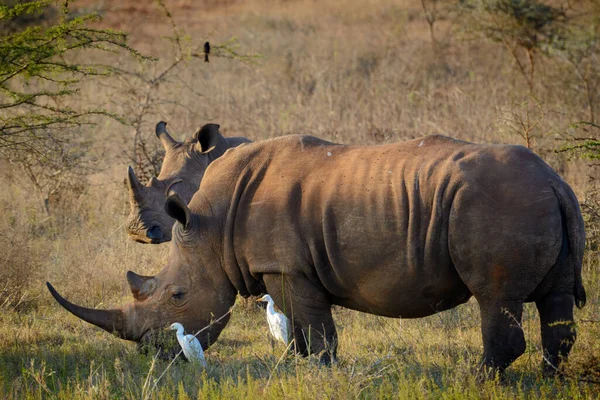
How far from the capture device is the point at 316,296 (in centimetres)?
555

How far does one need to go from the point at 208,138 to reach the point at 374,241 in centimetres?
323

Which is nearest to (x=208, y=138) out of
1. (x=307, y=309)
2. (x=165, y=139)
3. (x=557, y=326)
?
(x=165, y=139)

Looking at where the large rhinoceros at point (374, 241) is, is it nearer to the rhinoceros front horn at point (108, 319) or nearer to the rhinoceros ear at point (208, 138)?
the rhinoceros front horn at point (108, 319)

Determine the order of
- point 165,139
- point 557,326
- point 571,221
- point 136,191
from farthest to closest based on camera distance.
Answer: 1. point 165,139
2. point 136,191
3. point 557,326
4. point 571,221

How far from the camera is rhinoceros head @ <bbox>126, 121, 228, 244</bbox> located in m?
8.02

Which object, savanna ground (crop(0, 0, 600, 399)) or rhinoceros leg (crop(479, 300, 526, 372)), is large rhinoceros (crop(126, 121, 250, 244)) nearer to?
savanna ground (crop(0, 0, 600, 399))

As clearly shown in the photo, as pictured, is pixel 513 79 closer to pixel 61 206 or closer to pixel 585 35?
pixel 585 35

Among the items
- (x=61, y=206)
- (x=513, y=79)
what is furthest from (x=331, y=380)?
(x=513, y=79)

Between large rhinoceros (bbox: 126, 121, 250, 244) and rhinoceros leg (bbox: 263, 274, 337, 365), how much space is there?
267 centimetres

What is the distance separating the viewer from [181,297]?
586 cm

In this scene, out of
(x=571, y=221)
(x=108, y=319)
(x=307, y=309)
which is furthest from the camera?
(x=108, y=319)

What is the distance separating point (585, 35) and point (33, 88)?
11.4m

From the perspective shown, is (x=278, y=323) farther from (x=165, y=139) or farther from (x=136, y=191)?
(x=165, y=139)

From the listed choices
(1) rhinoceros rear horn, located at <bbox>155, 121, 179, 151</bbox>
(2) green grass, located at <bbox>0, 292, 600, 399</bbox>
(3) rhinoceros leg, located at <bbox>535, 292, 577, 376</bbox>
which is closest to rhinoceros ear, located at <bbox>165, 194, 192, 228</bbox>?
(2) green grass, located at <bbox>0, 292, 600, 399</bbox>
